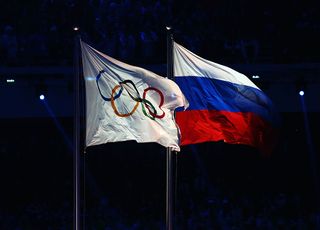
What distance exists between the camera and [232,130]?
13.0 meters

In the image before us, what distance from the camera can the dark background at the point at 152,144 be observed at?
21391 mm

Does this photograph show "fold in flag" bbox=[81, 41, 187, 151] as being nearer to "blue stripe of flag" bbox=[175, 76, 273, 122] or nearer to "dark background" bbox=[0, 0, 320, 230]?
"blue stripe of flag" bbox=[175, 76, 273, 122]

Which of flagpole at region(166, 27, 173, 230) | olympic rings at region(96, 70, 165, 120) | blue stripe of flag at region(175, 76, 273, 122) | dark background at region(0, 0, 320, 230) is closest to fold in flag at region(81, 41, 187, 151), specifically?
olympic rings at region(96, 70, 165, 120)

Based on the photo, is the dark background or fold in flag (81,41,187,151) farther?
the dark background

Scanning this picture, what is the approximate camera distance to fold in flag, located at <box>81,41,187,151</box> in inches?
484

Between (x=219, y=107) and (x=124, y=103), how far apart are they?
1.56m

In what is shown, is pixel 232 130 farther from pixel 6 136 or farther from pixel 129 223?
pixel 6 136

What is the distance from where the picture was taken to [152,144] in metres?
24.2

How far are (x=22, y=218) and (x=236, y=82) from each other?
1014 cm

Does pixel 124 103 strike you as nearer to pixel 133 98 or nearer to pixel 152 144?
pixel 133 98

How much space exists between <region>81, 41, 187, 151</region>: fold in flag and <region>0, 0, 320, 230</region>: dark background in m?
8.24

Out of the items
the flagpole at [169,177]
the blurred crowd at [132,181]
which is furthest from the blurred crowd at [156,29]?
the flagpole at [169,177]

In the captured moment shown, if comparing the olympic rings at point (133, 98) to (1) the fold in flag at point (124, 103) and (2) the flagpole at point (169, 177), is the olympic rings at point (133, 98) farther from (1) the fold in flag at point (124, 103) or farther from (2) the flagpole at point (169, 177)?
(2) the flagpole at point (169, 177)

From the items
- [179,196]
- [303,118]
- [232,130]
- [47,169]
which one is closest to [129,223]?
[179,196]
